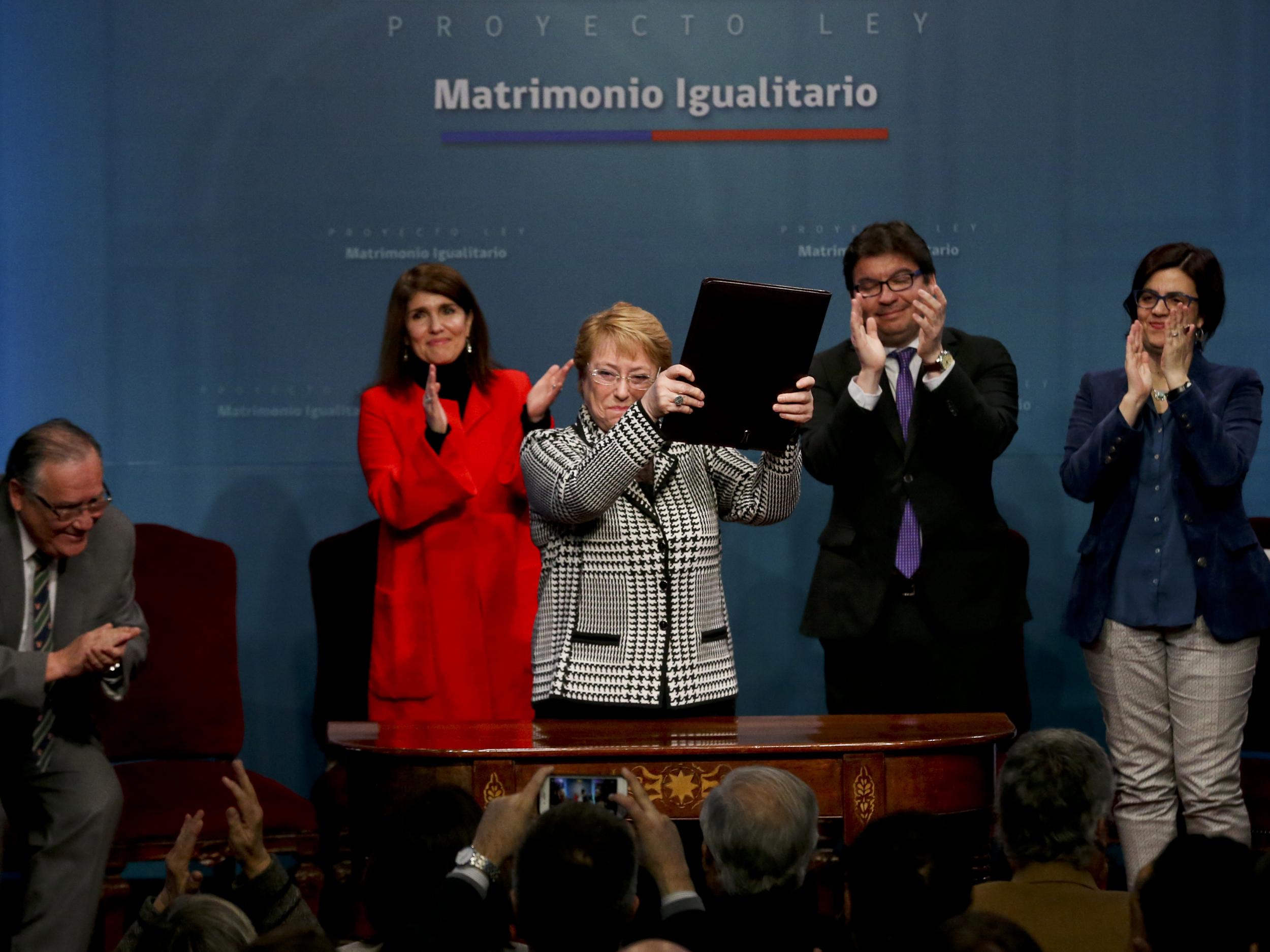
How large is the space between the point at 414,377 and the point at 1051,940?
2.31 meters

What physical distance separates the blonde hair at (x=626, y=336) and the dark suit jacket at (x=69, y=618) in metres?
1.20

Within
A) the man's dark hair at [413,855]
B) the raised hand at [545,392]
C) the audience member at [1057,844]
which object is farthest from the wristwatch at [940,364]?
the man's dark hair at [413,855]

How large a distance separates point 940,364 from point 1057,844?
145 cm

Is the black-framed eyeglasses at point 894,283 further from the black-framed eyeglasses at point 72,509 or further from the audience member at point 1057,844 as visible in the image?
the black-framed eyeglasses at point 72,509

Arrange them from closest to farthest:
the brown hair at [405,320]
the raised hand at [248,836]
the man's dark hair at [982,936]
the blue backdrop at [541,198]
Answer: the man's dark hair at [982,936], the raised hand at [248,836], the brown hair at [405,320], the blue backdrop at [541,198]

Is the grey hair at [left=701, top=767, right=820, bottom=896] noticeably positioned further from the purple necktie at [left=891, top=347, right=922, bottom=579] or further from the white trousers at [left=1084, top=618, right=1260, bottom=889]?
the white trousers at [left=1084, top=618, right=1260, bottom=889]

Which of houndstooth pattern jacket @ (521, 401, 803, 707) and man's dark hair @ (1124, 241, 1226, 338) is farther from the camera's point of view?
man's dark hair @ (1124, 241, 1226, 338)

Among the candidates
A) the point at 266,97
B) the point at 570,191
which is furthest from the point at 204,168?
the point at 570,191

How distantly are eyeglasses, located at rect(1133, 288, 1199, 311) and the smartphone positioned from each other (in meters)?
1.77

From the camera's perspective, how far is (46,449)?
332cm

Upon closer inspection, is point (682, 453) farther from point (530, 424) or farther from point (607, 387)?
point (530, 424)

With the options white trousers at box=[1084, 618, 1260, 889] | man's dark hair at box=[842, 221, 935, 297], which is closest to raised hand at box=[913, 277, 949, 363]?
man's dark hair at box=[842, 221, 935, 297]

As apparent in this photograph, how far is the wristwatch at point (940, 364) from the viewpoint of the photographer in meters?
3.56

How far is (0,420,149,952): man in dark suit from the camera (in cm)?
330
